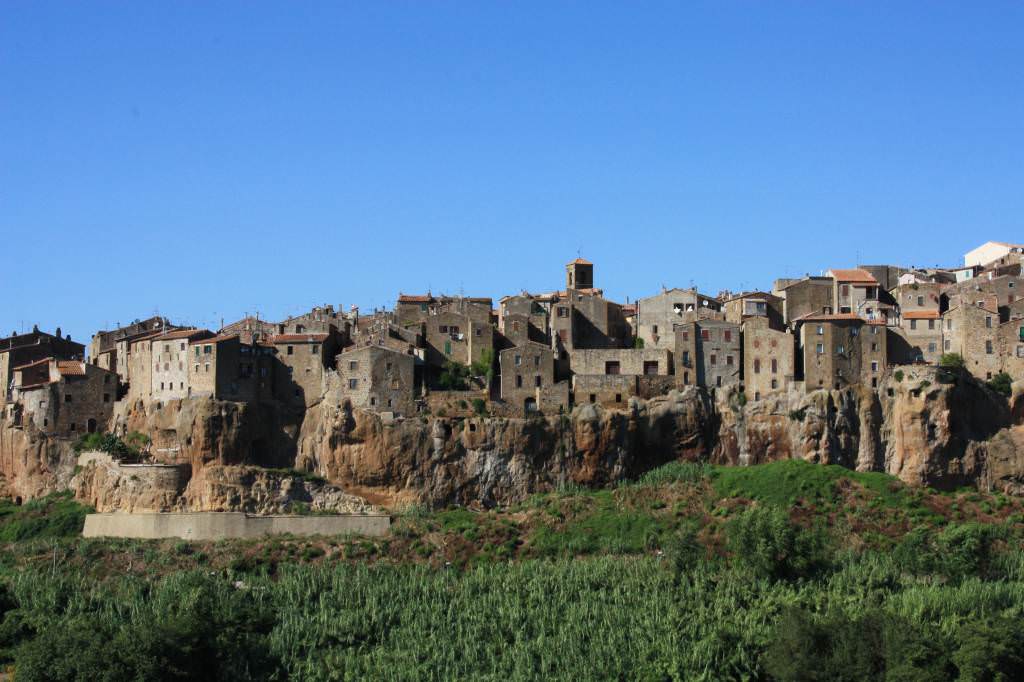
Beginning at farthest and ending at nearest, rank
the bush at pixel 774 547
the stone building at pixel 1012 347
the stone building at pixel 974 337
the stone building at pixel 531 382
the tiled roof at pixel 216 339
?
the stone building at pixel 974 337 → the stone building at pixel 1012 347 → the tiled roof at pixel 216 339 → the stone building at pixel 531 382 → the bush at pixel 774 547

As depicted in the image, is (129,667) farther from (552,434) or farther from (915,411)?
(915,411)

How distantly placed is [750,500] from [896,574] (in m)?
9.01

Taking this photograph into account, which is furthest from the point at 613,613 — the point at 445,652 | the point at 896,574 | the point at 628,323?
the point at 628,323

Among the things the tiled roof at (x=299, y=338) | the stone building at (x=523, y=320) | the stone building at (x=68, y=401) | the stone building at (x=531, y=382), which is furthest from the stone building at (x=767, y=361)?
the stone building at (x=68, y=401)

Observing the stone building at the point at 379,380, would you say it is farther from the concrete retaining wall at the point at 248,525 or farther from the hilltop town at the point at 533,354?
the concrete retaining wall at the point at 248,525

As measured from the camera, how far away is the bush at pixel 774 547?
81250mm

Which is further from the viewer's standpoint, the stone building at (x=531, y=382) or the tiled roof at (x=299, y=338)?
the tiled roof at (x=299, y=338)

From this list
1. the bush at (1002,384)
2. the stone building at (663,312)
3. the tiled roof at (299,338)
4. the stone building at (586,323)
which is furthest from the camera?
the stone building at (663,312)

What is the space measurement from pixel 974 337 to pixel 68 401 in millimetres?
45515

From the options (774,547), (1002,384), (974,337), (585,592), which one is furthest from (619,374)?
(1002,384)

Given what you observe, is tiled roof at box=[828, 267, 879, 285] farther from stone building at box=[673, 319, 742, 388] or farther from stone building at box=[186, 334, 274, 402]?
stone building at box=[186, 334, 274, 402]

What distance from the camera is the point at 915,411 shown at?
90.9 metres

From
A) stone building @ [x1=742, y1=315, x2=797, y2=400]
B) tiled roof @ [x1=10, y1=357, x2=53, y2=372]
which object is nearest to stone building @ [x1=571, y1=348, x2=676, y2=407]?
stone building @ [x1=742, y1=315, x2=797, y2=400]

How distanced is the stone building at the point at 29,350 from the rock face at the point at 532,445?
8941 millimetres
